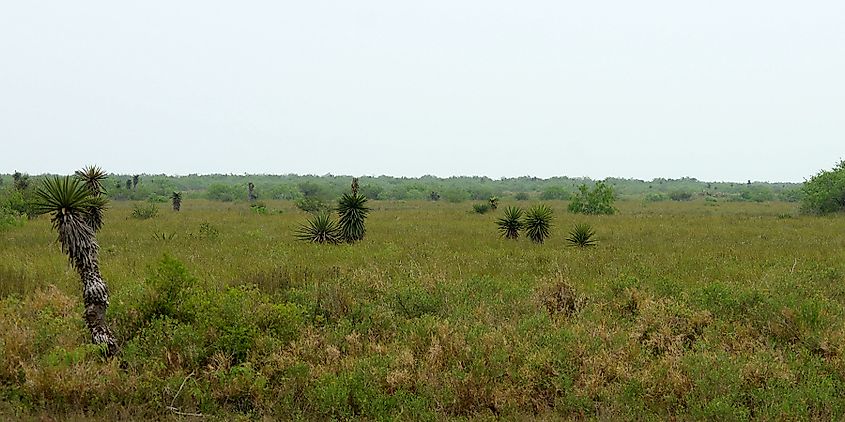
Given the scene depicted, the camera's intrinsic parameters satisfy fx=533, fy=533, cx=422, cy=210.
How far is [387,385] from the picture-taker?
6.95 meters

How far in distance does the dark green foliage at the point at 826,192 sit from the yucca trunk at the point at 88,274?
39.8 metres

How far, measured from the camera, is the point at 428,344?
26.0 ft

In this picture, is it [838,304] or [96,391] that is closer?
[96,391]

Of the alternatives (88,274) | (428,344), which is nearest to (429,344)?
(428,344)

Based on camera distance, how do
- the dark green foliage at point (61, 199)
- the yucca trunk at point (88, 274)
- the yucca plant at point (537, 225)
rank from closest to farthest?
the yucca trunk at point (88, 274) < the dark green foliage at point (61, 199) < the yucca plant at point (537, 225)

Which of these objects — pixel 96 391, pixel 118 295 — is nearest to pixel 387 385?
pixel 96 391

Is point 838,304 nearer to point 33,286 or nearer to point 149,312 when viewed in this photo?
point 149,312

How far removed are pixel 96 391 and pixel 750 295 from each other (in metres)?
10.3

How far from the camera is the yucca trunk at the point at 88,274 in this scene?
7527 mm

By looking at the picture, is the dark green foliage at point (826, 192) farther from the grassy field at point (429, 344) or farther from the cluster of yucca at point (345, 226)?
the cluster of yucca at point (345, 226)

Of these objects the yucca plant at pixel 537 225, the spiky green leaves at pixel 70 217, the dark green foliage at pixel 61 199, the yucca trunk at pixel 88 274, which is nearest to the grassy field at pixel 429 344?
the yucca trunk at pixel 88 274

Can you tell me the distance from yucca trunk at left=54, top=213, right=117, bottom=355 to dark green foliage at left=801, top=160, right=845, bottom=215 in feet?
131

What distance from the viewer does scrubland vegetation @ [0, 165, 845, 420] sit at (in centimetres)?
658

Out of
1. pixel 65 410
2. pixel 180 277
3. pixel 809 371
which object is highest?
pixel 180 277
